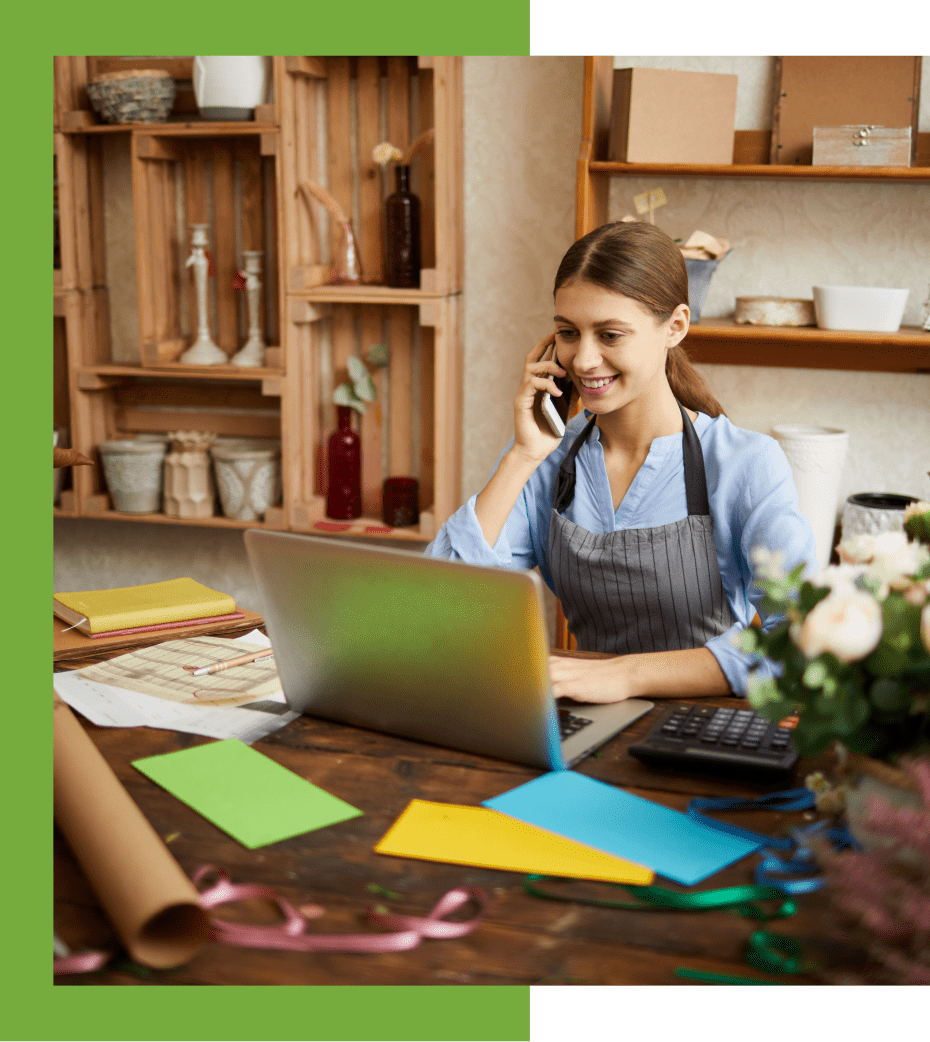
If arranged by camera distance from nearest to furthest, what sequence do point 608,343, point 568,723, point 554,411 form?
point 568,723, point 608,343, point 554,411

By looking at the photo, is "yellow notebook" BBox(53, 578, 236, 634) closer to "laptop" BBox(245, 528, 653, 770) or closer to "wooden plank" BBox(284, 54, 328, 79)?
"laptop" BBox(245, 528, 653, 770)

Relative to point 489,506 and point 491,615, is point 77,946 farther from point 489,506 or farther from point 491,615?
point 489,506

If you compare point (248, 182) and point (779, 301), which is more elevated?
point (248, 182)

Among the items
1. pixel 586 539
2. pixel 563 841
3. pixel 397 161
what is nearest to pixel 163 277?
pixel 397 161

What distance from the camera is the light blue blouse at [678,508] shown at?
5.34ft

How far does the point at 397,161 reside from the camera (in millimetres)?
3059

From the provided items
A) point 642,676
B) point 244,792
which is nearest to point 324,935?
point 244,792

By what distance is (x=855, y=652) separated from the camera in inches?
31.9

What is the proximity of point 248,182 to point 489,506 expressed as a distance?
1.90 meters

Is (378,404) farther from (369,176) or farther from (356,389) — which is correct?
(369,176)

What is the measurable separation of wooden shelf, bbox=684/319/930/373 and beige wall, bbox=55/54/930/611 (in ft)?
0.11

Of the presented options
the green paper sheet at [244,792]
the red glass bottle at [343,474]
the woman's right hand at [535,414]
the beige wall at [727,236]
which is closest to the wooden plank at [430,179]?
the beige wall at [727,236]

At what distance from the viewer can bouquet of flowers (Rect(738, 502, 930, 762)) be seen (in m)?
0.82

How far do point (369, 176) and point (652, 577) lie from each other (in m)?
1.90
